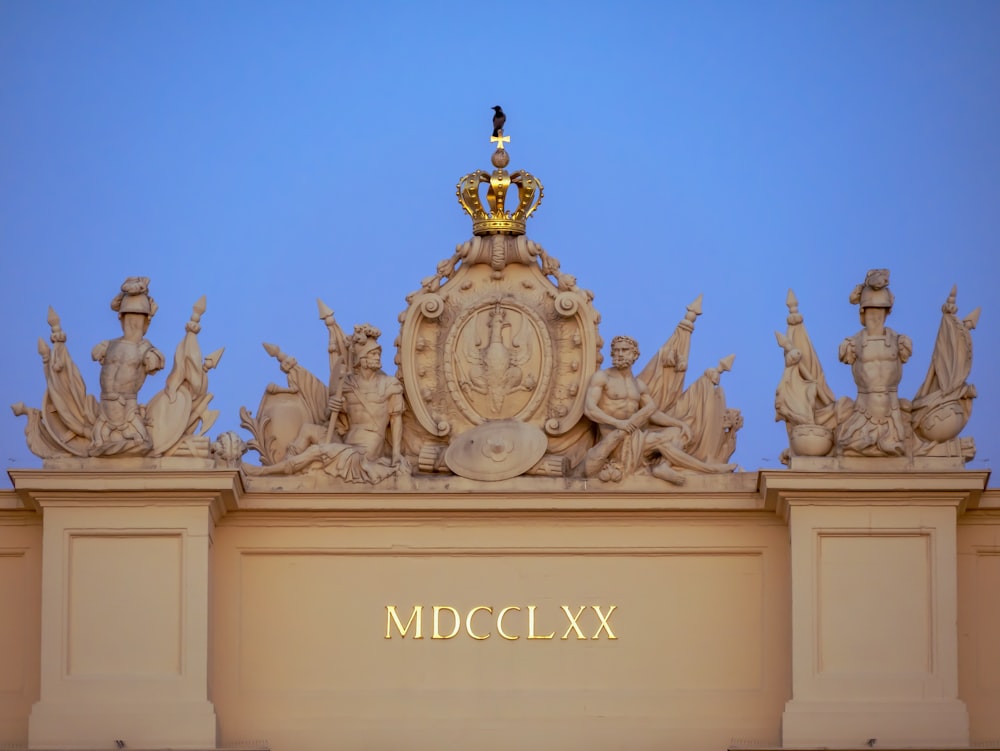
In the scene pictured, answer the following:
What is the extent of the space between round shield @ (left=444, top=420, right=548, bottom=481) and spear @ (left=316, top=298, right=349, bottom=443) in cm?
90

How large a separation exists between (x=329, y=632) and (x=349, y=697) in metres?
0.51

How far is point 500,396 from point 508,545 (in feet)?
3.70

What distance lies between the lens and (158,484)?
24781mm

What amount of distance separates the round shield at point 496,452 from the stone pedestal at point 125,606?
1.69m

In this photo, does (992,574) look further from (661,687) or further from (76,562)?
(76,562)

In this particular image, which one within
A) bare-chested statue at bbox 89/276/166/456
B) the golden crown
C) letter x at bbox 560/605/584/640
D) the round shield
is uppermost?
the golden crown

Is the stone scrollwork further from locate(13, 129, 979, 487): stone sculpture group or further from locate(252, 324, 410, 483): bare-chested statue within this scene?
locate(252, 324, 410, 483): bare-chested statue

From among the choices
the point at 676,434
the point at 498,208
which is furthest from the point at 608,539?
the point at 498,208

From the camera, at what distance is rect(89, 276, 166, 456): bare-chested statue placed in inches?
982

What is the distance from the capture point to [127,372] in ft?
82.4

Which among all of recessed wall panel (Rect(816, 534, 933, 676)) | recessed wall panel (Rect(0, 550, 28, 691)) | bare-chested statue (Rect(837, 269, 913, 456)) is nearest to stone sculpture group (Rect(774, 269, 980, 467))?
bare-chested statue (Rect(837, 269, 913, 456))

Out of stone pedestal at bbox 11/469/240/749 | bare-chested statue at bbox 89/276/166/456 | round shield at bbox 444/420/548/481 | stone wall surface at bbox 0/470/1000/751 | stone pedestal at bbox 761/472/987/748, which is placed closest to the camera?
stone pedestal at bbox 11/469/240/749

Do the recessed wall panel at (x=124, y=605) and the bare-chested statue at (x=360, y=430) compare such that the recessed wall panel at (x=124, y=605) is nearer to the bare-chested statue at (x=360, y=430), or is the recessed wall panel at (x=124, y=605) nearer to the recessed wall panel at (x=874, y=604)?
the bare-chested statue at (x=360, y=430)

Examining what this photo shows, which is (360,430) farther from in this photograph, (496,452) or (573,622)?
(573,622)
